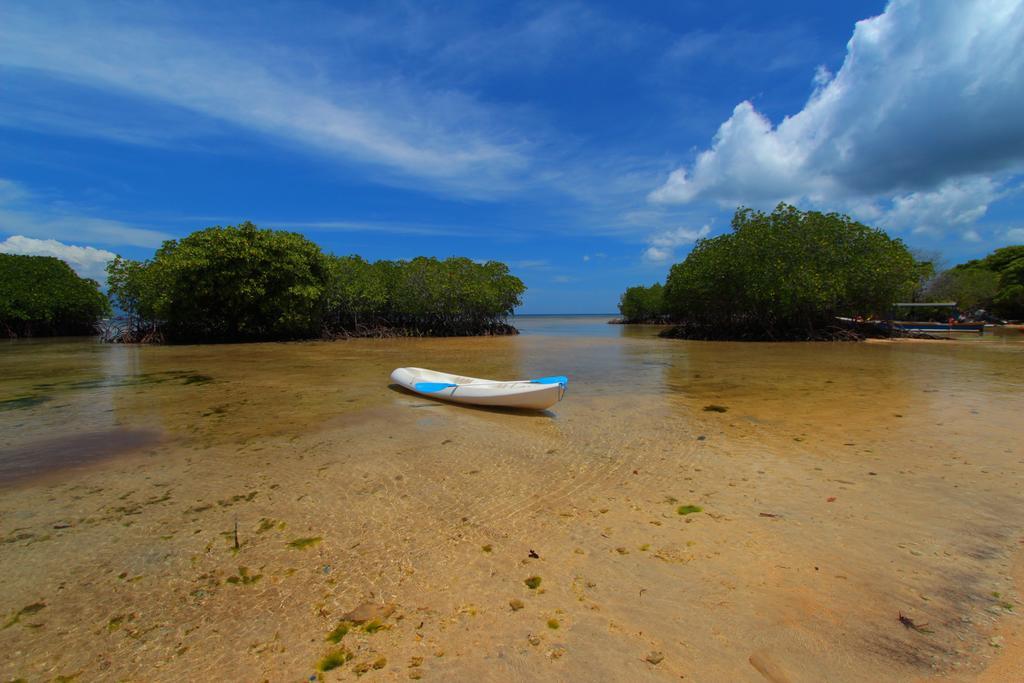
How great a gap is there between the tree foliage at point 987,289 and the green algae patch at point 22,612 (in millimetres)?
51196

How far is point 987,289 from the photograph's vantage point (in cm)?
3841

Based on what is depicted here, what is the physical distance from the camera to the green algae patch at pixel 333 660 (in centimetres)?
208

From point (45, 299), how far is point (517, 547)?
38117 millimetres

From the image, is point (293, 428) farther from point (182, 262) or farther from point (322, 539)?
point (182, 262)

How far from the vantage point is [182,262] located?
22.5m

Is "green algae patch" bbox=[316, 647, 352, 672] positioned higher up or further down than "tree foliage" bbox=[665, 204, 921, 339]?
further down

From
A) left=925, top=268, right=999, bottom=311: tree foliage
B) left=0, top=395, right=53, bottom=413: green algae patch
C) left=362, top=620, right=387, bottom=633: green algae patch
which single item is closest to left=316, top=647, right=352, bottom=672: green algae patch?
left=362, top=620, right=387, bottom=633: green algae patch

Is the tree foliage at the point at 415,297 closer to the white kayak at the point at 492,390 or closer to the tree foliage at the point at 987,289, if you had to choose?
the white kayak at the point at 492,390

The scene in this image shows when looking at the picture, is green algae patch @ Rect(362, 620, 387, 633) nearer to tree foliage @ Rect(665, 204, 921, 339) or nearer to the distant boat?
tree foliage @ Rect(665, 204, 921, 339)

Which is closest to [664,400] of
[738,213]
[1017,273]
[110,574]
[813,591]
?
[813,591]

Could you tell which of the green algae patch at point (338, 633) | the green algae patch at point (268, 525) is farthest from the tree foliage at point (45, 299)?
the green algae patch at point (338, 633)

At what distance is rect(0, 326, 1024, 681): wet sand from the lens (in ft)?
7.12

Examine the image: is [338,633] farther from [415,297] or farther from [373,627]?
[415,297]

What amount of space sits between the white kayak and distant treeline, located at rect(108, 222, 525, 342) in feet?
61.4
